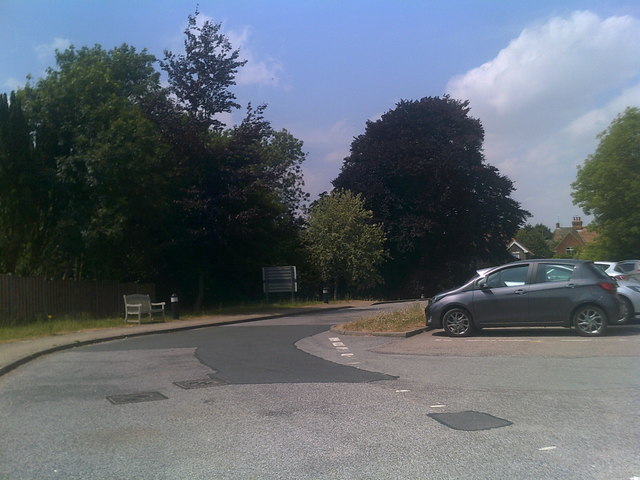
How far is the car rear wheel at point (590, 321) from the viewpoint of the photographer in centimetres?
1287

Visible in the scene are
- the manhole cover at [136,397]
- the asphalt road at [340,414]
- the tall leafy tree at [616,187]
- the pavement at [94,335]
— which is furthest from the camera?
the tall leafy tree at [616,187]

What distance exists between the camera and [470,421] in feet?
23.0

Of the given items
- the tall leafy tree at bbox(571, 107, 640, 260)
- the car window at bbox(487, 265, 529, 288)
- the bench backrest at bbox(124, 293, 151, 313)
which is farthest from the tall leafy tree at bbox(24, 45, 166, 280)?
the tall leafy tree at bbox(571, 107, 640, 260)

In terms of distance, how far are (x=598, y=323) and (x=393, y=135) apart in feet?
121

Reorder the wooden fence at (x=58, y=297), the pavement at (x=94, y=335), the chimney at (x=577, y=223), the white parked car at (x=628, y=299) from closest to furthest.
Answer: the pavement at (x=94, y=335)
the white parked car at (x=628, y=299)
the wooden fence at (x=58, y=297)
the chimney at (x=577, y=223)

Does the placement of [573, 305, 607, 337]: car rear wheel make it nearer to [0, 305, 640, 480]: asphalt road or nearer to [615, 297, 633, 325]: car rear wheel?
[0, 305, 640, 480]: asphalt road

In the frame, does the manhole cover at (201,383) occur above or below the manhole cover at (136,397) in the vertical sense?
above

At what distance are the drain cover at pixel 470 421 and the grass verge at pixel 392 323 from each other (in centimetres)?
791

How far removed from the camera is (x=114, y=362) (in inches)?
493

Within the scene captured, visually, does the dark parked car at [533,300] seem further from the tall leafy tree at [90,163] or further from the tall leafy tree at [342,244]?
the tall leafy tree at [342,244]

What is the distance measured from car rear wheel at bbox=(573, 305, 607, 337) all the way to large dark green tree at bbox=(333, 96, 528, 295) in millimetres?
31545

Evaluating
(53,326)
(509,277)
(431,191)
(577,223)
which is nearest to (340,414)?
(509,277)

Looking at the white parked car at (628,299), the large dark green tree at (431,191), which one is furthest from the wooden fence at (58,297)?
the large dark green tree at (431,191)

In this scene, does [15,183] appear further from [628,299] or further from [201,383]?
[628,299]
